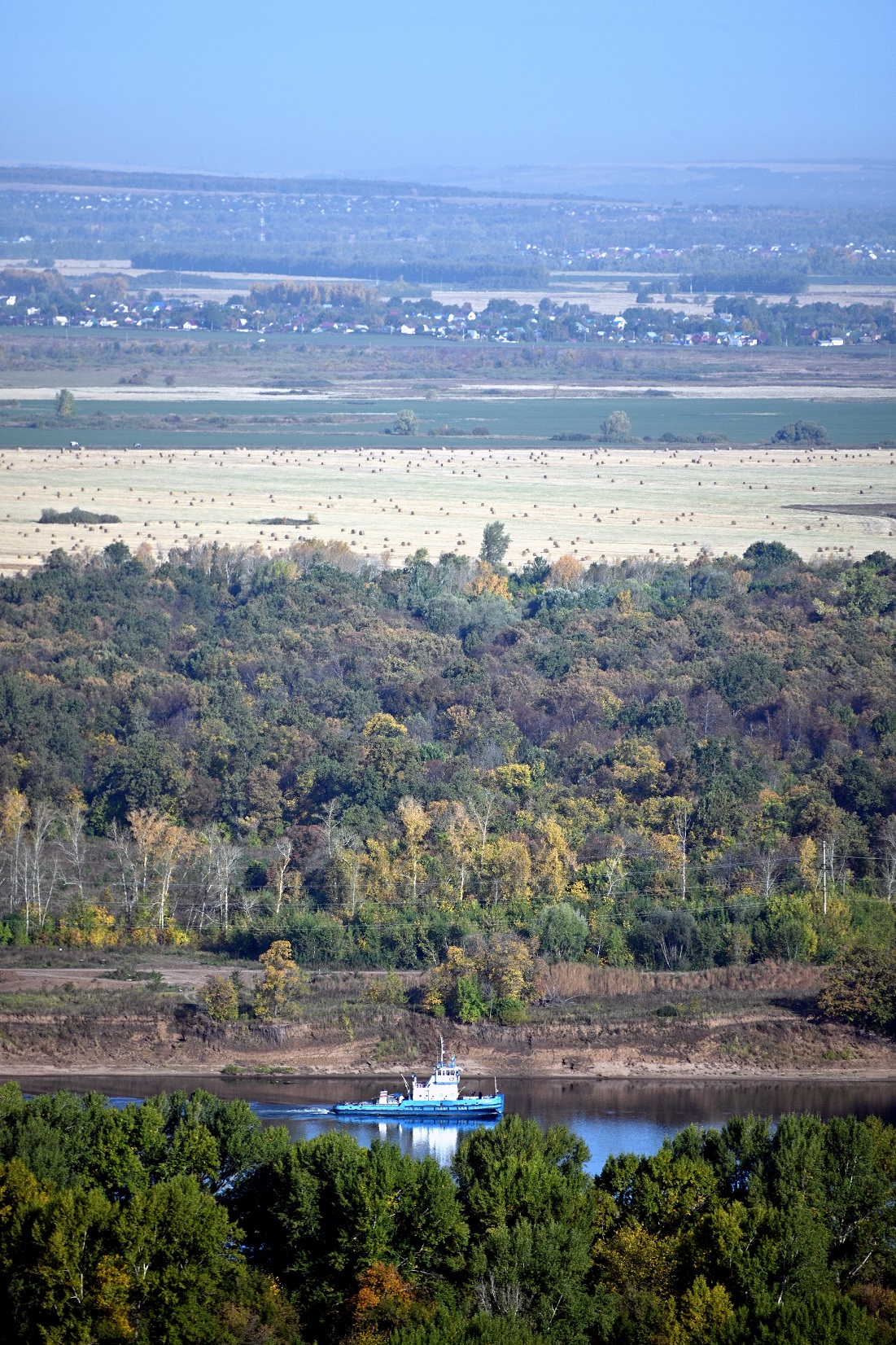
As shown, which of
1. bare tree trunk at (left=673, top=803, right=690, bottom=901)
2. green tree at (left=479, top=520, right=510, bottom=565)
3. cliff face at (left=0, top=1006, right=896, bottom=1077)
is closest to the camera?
cliff face at (left=0, top=1006, right=896, bottom=1077)

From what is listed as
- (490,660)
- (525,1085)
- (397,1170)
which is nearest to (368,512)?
(490,660)

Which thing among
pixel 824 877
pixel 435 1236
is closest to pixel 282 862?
pixel 824 877

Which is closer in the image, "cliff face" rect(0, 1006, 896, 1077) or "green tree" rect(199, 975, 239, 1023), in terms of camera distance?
"cliff face" rect(0, 1006, 896, 1077)

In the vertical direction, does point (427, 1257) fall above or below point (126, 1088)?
above

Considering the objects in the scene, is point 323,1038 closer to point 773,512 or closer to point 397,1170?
point 397,1170

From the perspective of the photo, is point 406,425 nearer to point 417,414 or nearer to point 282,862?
point 417,414

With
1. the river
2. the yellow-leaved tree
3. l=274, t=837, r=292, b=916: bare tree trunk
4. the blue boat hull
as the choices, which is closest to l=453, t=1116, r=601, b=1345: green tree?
the river

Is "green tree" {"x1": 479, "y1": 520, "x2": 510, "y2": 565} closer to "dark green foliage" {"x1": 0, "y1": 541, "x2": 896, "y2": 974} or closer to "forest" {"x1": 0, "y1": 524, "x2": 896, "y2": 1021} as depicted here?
"dark green foliage" {"x1": 0, "y1": 541, "x2": 896, "y2": 974}

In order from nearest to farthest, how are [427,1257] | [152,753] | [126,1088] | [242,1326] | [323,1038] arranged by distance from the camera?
[242,1326]
[427,1257]
[126,1088]
[323,1038]
[152,753]
